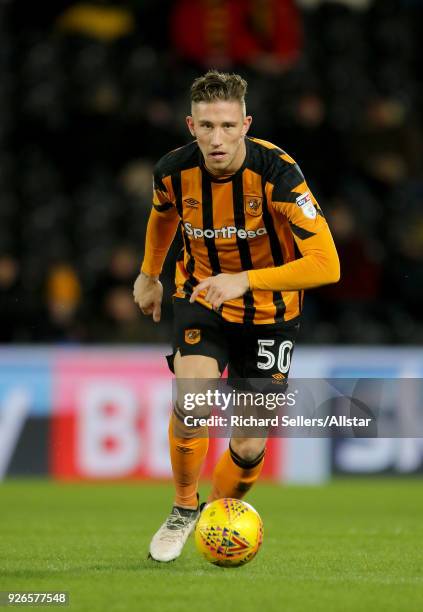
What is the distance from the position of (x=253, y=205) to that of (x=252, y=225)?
0.10 meters

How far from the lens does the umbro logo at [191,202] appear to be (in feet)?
18.8

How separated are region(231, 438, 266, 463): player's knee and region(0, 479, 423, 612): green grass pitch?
0.44m

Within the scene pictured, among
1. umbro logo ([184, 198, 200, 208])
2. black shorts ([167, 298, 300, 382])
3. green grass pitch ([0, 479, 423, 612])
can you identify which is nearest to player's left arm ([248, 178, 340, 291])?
umbro logo ([184, 198, 200, 208])

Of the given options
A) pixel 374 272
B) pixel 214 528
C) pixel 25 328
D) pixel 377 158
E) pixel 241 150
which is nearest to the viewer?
pixel 214 528

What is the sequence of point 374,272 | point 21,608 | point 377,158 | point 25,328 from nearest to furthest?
point 21,608 < point 25,328 < point 374,272 < point 377,158

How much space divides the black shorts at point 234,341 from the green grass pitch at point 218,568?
834 millimetres

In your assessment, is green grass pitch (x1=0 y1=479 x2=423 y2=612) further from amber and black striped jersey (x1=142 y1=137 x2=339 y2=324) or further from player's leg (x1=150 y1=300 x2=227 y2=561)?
amber and black striped jersey (x1=142 y1=137 x2=339 y2=324)

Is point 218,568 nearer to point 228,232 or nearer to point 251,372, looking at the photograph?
point 251,372

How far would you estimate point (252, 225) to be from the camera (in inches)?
225

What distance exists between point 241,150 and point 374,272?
5852 mm

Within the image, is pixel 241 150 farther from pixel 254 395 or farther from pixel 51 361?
pixel 51 361

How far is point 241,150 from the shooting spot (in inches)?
223

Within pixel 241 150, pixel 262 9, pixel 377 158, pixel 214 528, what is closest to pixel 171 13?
pixel 262 9

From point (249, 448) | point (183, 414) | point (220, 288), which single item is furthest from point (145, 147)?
point (220, 288)
